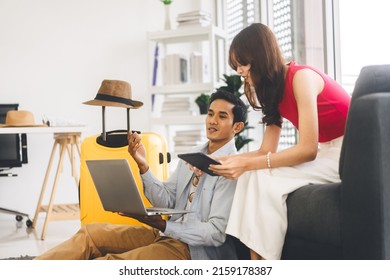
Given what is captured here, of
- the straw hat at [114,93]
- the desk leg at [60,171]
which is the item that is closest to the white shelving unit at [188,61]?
the desk leg at [60,171]

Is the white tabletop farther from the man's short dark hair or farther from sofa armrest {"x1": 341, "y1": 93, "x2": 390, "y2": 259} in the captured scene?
sofa armrest {"x1": 341, "y1": 93, "x2": 390, "y2": 259}

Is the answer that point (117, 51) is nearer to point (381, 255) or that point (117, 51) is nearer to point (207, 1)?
point (207, 1)

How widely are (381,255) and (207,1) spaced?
3.32 metres

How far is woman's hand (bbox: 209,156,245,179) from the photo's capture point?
1.72 meters

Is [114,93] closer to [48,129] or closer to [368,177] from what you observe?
[48,129]

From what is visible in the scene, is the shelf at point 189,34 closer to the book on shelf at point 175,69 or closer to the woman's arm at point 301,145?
the book on shelf at point 175,69

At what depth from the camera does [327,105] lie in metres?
1.89

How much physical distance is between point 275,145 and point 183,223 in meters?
0.47

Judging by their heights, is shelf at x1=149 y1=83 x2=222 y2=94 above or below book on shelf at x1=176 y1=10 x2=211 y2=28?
below

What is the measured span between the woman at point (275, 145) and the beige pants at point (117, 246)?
221mm

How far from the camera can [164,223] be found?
1.78 metres

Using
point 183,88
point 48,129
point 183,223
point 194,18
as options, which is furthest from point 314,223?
point 194,18

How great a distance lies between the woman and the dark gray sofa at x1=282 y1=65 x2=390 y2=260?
78 mm

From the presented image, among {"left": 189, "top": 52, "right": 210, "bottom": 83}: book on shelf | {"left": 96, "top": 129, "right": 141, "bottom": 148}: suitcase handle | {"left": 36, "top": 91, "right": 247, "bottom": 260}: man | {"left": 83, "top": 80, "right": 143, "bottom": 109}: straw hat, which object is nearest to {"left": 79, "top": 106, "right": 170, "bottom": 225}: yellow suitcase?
{"left": 96, "top": 129, "right": 141, "bottom": 148}: suitcase handle
